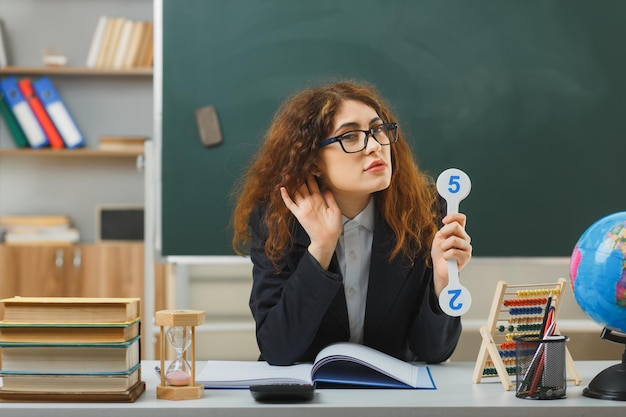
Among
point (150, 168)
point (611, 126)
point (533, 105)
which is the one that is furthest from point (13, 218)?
point (611, 126)

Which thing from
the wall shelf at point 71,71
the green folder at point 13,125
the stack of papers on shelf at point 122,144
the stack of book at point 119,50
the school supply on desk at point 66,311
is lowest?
the school supply on desk at point 66,311

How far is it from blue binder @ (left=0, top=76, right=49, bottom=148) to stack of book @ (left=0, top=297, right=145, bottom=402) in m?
3.54

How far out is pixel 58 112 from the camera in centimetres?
480

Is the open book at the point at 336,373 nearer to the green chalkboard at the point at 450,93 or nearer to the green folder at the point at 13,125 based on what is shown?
the green chalkboard at the point at 450,93

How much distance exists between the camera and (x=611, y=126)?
11.5 ft

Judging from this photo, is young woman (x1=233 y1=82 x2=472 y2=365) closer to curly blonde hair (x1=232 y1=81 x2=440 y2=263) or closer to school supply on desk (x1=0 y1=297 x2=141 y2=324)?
curly blonde hair (x1=232 y1=81 x2=440 y2=263)

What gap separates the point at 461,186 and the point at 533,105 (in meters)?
2.09

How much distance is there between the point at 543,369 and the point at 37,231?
376cm

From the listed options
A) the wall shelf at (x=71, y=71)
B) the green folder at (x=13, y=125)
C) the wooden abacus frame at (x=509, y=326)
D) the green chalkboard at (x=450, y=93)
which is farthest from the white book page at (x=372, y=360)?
the green folder at (x=13, y=125)

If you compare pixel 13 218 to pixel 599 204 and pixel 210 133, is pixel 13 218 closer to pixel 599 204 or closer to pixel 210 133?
pixel 210 133

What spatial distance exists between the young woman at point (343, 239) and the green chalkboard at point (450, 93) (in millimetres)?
1426

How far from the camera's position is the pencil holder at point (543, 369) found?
55.3 inches

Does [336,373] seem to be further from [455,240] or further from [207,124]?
[207,124]

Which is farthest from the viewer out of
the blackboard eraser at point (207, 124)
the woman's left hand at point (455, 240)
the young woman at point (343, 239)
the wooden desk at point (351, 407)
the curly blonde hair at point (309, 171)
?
the blackboard eraser at point (207, 124)
